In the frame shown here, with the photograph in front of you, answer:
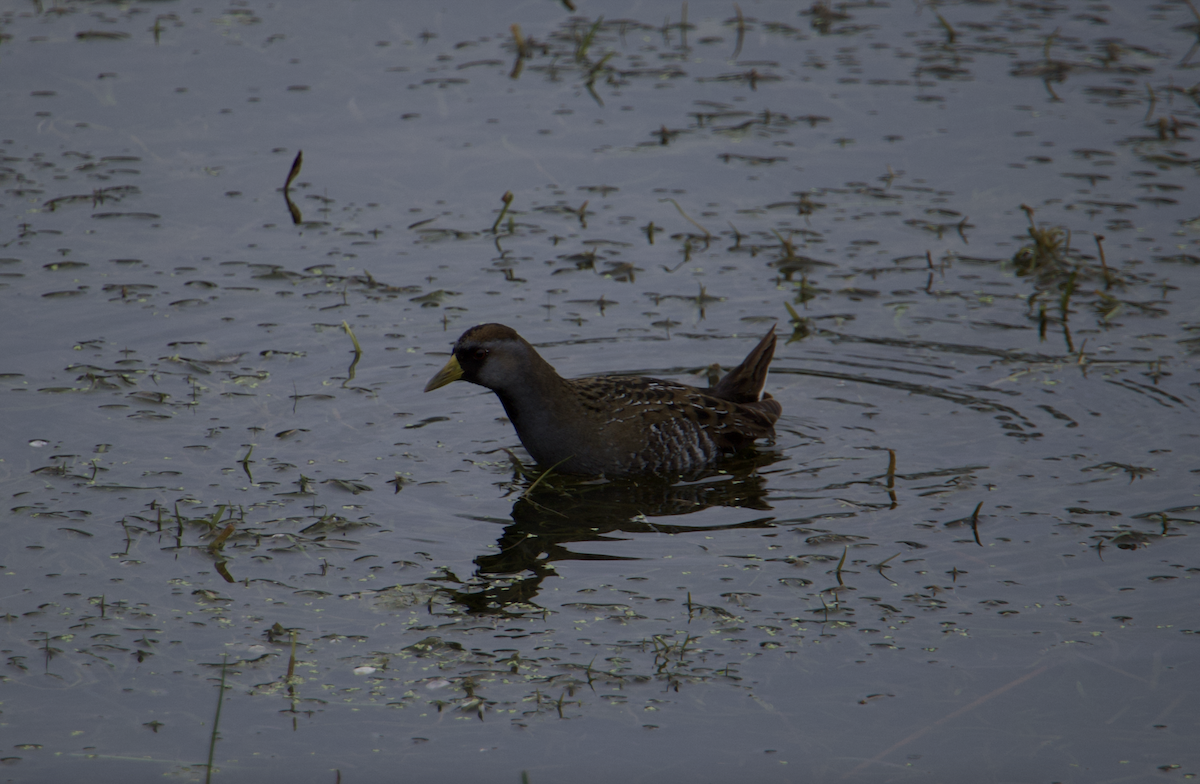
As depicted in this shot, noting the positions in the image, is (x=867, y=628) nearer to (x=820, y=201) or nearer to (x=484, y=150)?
(x=820, y=201)

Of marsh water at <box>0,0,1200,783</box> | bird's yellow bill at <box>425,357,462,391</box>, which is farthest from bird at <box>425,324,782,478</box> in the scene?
marsh water at <box>0,0,1200,783</box>

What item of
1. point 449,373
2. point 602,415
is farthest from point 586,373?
point 449,373

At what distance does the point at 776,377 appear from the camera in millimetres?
7844

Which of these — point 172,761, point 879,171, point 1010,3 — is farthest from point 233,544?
point 1010,3

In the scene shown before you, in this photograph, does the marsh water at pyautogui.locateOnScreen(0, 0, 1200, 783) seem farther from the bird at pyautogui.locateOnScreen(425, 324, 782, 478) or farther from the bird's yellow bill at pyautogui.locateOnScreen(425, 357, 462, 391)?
the bird's yellow bill at pyautogui.locateOnScreen(425, 357, 462, 391)

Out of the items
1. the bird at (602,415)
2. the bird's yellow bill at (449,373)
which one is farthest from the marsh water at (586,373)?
the bird's yellow bill at (449,373)

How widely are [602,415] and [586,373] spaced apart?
108cm

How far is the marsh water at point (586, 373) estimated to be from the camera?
4.55m

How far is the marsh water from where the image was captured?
4551 millimetres

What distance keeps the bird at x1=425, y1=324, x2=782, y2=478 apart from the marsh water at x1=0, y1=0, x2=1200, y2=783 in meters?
0.19

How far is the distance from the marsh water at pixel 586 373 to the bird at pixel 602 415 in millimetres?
192

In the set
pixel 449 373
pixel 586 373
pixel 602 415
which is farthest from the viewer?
pixel 586 373

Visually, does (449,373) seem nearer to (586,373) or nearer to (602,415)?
(602,415)

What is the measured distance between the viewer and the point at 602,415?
6.71m
